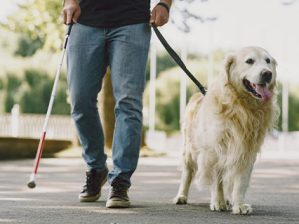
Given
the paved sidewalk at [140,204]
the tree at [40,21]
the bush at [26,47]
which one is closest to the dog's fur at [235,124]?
the paved sidewalk at [140,204]

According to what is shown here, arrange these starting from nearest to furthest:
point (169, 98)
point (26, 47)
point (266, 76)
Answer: point (266, 76) → point (169, 98) → point (26, 47)

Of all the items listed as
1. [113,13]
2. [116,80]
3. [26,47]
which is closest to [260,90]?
[116,80]

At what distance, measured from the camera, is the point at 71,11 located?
18.3 feet

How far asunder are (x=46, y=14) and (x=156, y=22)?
1392cm

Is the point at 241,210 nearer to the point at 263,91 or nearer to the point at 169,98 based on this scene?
the point at 263,91

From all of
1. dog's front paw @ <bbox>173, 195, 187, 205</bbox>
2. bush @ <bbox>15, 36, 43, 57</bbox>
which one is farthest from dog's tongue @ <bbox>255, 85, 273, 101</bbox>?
bush @ <bbox>15, 36, 43, 57</bbox>

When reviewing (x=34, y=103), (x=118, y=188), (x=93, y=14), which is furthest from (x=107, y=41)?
(x=34, y=103)

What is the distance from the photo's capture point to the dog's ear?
552cm

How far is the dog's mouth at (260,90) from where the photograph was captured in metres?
5.34

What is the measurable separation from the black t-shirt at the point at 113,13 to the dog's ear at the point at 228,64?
0.67m

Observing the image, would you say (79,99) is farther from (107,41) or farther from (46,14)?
(46,14)

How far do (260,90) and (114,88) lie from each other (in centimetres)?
108

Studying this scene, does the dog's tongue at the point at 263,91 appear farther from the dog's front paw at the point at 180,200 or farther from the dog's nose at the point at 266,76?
the dog's front paw at the point at 180,200

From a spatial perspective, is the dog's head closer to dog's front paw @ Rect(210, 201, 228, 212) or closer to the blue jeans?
the blue jeans
